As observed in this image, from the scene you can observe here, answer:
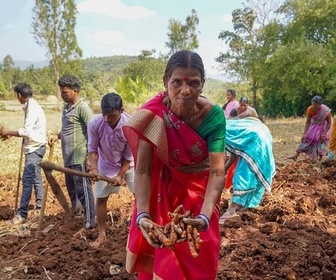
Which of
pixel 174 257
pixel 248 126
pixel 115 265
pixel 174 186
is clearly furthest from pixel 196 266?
pixel 248 126

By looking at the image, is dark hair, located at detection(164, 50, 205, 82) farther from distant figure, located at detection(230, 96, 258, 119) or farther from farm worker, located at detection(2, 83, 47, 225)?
distant figure, located at detection(230, 96, 258, 119)

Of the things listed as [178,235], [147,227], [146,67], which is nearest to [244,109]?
[147,227]

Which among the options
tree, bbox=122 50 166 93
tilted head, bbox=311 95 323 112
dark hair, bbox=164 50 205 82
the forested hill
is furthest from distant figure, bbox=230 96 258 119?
the forested hill

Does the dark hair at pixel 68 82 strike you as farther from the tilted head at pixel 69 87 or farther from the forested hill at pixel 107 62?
the forested hill at pixel 107 62

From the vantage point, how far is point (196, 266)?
2.04 m

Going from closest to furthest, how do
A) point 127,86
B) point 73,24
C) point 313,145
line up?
point 313,145, point 127,86, point 73,24

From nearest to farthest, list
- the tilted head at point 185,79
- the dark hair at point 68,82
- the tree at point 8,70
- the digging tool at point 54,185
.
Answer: the tilted head at point 185,79
the digging tool at point 54,185
the dark hair at point 68,82
the tree at point 8,70

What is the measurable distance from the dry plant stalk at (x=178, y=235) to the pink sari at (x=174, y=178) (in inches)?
10.8

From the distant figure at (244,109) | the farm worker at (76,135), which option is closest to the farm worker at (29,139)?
the farm worker at (76,135)

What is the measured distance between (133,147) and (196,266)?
67 cm

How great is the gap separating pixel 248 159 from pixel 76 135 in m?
1.83

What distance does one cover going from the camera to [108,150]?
3.94 m

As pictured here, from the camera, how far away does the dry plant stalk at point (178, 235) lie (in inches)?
67.5

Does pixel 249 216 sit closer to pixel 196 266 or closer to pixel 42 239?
pixel 42 239
